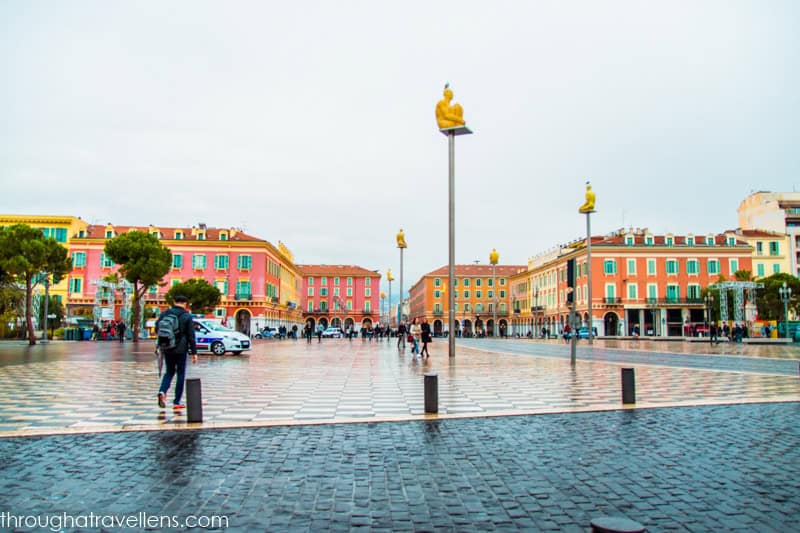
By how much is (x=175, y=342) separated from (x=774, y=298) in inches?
2726

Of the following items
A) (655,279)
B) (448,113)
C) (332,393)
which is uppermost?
(448,113)

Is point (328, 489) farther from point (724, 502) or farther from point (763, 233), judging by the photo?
point (763, 233)

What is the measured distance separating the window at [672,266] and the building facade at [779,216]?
64.5ft

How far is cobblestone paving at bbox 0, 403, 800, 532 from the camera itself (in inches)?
181

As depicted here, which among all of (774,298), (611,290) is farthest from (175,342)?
(611,290)

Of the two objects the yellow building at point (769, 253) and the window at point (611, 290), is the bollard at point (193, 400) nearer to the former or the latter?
the window at point (611, 290)

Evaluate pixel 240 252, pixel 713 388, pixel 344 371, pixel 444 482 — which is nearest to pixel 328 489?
pixel 444 482

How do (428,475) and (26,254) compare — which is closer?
(428,475)

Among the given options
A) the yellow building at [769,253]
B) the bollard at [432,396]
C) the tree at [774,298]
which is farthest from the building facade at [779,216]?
the bollard at [432,396]

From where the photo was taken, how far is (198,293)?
204 feet

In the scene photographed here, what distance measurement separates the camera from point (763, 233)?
273 ft

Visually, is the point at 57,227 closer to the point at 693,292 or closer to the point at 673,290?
the point at 673,290

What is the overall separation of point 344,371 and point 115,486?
43.8 ft

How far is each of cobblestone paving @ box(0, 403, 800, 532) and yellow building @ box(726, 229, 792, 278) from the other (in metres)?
83.1
